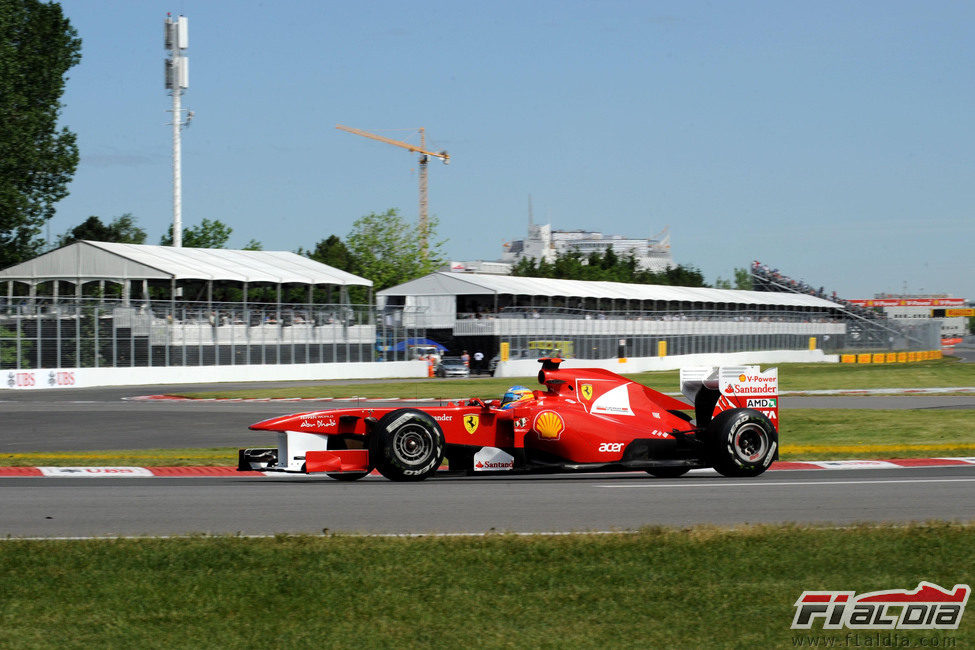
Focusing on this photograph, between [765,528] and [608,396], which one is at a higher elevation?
[608,396]

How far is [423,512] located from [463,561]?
244cm

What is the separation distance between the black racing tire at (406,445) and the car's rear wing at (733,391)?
3377 mm

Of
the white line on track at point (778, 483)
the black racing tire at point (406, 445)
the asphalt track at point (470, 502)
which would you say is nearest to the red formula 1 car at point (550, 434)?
the black racing tire at point (406, 445)

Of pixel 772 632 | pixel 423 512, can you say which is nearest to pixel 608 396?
pixel 423 512

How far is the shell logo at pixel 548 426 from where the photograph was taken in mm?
12945

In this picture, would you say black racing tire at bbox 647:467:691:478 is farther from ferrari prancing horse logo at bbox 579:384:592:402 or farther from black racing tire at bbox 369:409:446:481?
black racing tire at bbox 369:409:446:481

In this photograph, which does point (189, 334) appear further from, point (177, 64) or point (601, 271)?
point (601, 271)

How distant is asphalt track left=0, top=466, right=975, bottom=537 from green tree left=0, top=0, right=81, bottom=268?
51018mm

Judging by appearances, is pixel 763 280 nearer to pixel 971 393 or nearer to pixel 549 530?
pixel 971 393

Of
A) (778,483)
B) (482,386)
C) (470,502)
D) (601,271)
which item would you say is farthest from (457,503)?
(601,271)

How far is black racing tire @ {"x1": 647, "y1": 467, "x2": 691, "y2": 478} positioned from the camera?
1358 centimetres

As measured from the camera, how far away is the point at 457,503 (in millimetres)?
10898

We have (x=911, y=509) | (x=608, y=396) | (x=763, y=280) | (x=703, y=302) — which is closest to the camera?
(x=911, y=509)

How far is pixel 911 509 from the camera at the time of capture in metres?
10.7
